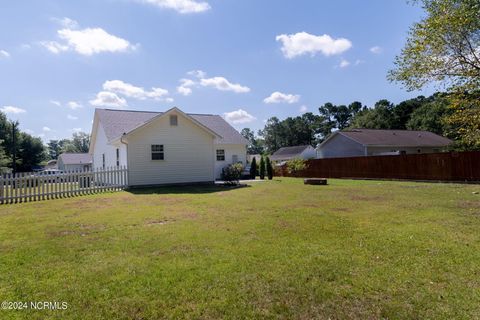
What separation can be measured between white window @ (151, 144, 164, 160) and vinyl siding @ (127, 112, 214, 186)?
17 centimetres

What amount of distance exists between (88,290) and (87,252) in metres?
1.55

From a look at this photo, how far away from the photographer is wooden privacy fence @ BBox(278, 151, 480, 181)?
655 inches

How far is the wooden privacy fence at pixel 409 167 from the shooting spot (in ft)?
54.6

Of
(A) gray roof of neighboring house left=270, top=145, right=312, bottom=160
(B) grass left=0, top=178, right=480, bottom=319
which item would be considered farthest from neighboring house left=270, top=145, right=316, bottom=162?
(B) grass left=0, top=178, right=480, bottom=319

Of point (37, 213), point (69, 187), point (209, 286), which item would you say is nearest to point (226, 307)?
point (209, 286)

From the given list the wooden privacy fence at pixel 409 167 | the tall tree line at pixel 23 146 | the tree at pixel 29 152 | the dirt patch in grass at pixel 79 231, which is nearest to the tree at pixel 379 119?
the wooden privacy fence at pixel 409 167

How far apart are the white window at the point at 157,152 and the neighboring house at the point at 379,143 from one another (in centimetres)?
2041

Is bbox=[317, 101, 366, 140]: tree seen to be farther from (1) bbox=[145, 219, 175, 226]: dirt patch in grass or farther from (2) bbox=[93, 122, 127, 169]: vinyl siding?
(1) bbox=[145, 219, 175, 226]: dirt patch in grass

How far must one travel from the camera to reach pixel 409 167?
63.7 feet

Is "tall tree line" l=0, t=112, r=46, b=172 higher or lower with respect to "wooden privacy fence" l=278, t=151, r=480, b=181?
higher

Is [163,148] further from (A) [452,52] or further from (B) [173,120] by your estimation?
(A) [452,52]

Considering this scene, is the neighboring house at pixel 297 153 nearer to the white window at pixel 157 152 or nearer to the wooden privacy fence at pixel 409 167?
the wooden privacy fence at pixel 409 167

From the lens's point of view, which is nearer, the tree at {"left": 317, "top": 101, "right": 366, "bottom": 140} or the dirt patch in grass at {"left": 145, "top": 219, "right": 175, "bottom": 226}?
the dirt patch in grass at {"left": 145, "top": 219, "right": 175, "bottom": 226}

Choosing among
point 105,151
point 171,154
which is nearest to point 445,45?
point 171,154
